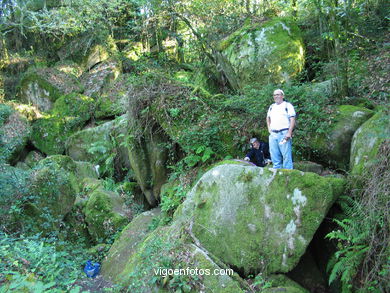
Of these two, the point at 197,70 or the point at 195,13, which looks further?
the point at 197,70

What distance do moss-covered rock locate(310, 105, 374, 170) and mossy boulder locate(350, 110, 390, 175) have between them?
458 mm

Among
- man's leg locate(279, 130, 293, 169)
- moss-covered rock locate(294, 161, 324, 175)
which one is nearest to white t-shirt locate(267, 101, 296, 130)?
man's leg locate(279, 130, 293, 169)

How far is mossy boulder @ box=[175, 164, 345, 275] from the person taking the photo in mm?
4680

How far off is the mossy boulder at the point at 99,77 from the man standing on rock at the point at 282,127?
45.8ft

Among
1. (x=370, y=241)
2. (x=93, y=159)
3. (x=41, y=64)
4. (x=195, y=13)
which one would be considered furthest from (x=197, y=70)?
(x=41, y=64)

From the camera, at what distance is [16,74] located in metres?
19.0

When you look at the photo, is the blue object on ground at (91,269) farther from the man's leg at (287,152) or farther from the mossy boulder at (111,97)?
the mossy boulder at (111,97)

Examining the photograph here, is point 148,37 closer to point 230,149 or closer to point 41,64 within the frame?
point 41,64

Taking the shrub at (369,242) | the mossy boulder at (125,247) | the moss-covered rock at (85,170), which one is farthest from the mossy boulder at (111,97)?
the shrub at (369,242)

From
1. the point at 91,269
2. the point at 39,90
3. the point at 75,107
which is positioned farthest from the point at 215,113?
the point at 39,90

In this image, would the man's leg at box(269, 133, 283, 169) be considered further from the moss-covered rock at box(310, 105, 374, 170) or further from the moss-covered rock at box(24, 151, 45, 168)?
the moss-covered rock at box(24, 151, 45, 168)

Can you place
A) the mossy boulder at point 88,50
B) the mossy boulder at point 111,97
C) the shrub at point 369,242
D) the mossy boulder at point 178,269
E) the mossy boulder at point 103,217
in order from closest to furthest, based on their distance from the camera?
the shrub at point 369,242 → the mossy boulder at point 178,269 → the mossy boulder at point 103,217 → the mossy boulder at point 111,97 → the mossy boulder at point 88,50

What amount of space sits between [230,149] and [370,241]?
13.6 feet

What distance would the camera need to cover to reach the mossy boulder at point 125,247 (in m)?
6.84
